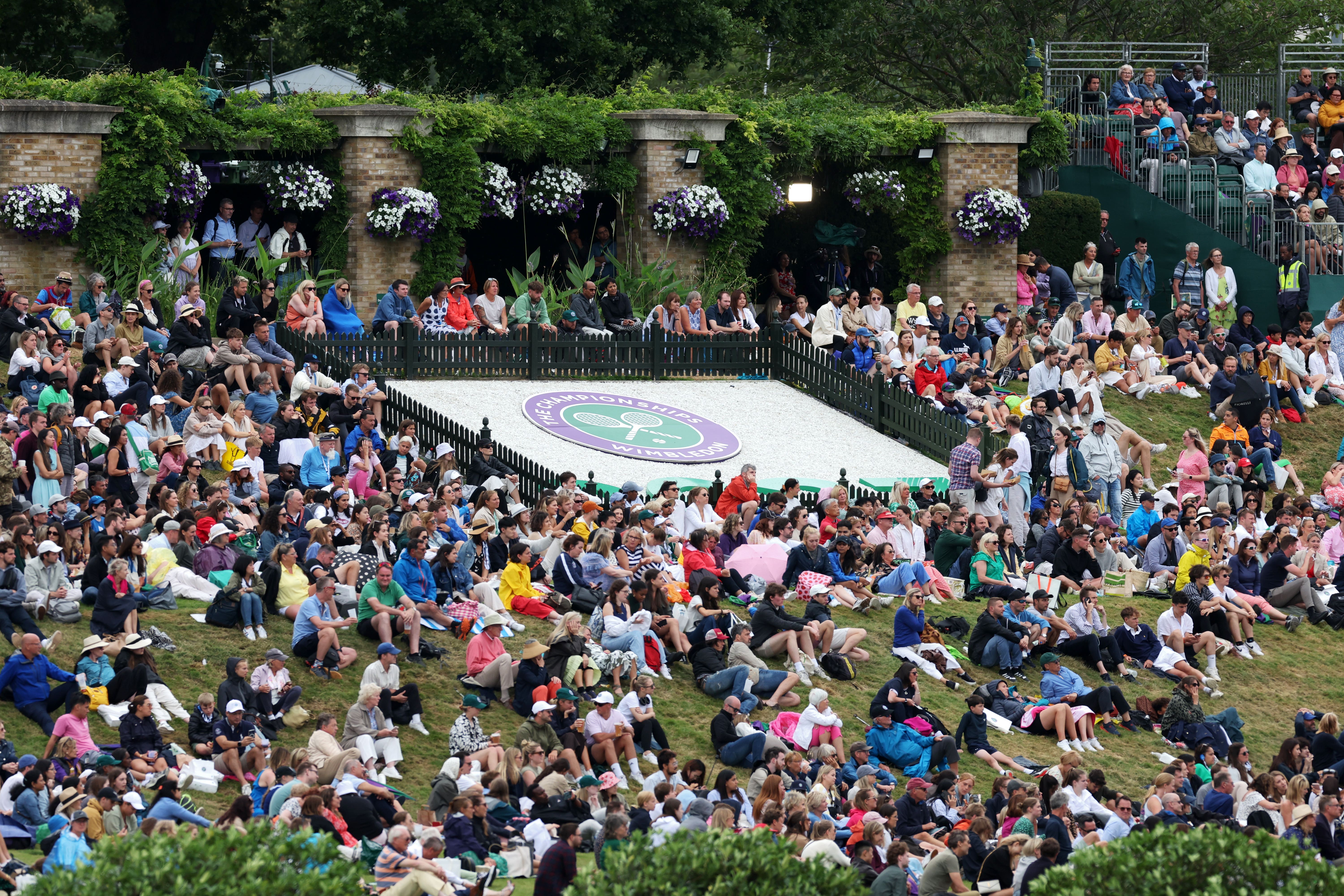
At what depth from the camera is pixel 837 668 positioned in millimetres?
20406

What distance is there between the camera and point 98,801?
14414 mm

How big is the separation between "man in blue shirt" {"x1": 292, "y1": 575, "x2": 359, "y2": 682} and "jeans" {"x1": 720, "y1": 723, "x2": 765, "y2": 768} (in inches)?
134

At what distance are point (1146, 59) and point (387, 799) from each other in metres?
30.8

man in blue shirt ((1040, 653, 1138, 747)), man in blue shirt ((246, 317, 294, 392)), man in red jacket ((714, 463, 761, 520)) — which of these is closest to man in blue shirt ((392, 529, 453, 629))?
man in red jacket ((714, 463, 761, 520))

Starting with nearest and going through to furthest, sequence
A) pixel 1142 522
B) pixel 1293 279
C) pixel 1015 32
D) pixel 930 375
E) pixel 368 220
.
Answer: pixel 1142 522, pixel 930 375, pixel 368 220, pixel 1293 279, pixel 1015 32

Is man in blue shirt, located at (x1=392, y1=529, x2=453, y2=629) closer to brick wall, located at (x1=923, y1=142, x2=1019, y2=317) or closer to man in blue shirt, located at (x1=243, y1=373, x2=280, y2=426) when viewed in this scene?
man in blue shirt, located at (x1=243, y1=373, x2=280, y2=426)

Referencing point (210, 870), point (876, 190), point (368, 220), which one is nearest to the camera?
point (210, 870)

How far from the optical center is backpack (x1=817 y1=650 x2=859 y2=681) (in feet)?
66.9

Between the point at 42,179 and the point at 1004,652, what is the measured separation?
1504 centimetres

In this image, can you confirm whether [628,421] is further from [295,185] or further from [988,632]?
[988,632]

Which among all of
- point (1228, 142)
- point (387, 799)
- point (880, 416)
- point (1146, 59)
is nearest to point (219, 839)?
point (387, 799)

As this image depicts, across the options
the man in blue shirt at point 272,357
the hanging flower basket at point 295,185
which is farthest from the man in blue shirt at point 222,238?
the man in blue shirt at point 272,357

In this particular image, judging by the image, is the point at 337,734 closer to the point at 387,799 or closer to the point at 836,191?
the point at 387,799

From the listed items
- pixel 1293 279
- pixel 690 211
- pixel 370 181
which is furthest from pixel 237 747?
pixel 1293 279
